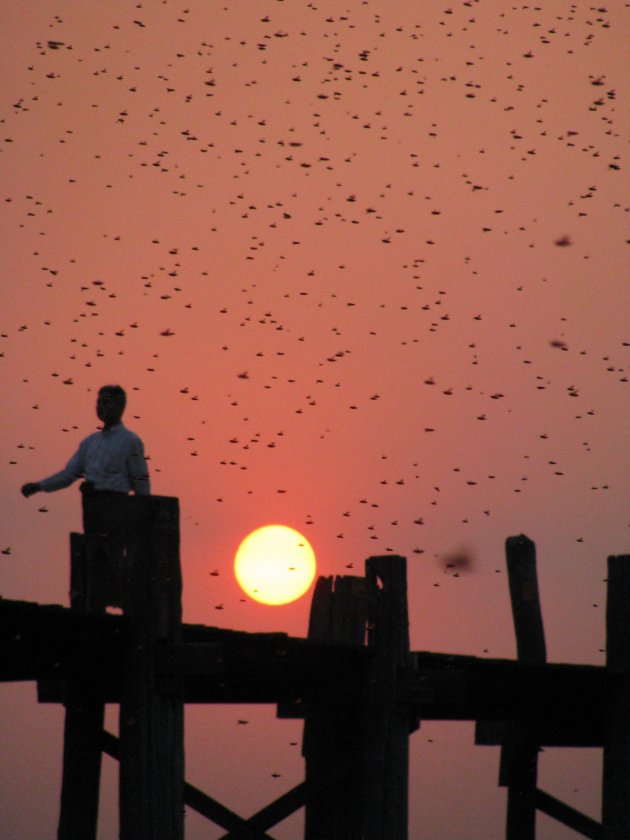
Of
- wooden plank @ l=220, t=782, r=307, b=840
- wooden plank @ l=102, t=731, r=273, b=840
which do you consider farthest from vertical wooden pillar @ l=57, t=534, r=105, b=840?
wooden plank @ l=220, t=782, r=307, b=840

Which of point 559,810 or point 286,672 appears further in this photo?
point 559,810

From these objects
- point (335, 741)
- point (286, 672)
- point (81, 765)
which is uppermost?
point (286, 672)

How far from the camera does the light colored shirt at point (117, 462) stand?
11461mm

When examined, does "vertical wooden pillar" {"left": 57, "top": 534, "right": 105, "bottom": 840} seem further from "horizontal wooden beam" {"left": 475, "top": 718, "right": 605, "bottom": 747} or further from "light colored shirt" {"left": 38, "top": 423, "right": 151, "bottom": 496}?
"horizontal wooden beam" {"left": 475, "top": 718, "right": 605, "bottom": 747}

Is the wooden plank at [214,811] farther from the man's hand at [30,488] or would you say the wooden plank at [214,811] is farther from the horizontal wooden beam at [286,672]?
the man's hand at [30,488]

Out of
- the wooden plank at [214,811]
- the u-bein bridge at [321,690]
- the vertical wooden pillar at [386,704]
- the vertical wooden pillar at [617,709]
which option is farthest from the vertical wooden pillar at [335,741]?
the vertical wooden pillar at [617,709]

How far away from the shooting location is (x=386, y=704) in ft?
39.9

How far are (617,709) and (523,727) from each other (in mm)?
1046

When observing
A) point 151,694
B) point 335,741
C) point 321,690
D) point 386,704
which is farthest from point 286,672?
point 335,741

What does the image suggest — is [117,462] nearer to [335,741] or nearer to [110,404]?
[110,404]

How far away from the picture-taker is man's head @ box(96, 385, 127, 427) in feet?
38.3

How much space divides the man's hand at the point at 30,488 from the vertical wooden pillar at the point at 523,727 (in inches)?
174

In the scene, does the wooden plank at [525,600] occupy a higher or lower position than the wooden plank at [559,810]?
higher

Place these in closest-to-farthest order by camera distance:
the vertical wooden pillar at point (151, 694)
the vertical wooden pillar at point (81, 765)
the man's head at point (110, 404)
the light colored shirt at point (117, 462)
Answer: the vertical wooden pillar at point (151, 694), the light colored shirt at point (117, 462), the man's head at point (110, 404), the vertical wooden pillar at point (81, 765)
